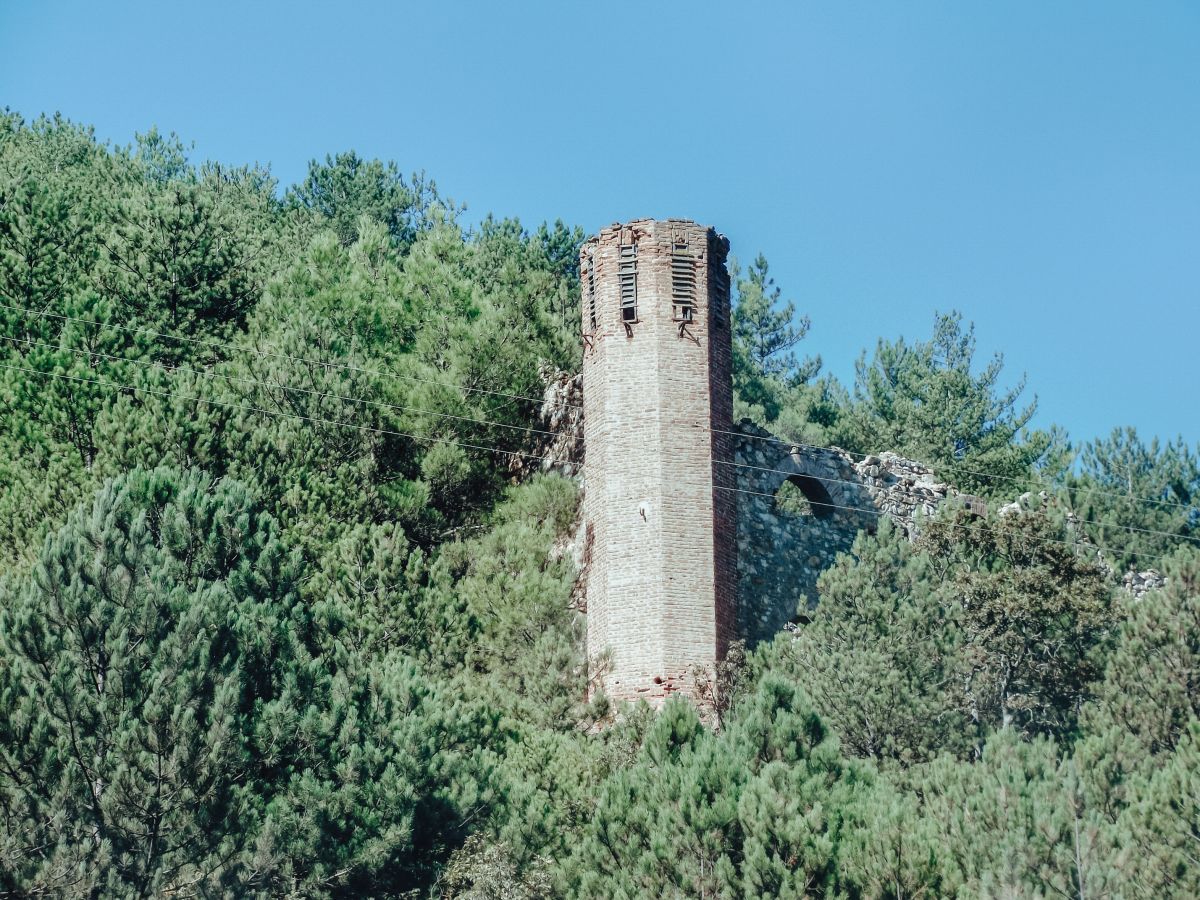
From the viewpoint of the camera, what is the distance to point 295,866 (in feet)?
50.9

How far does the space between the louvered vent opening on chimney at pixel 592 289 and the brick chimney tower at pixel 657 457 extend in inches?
0.8

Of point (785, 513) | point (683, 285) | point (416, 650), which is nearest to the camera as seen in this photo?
point (416, 650)

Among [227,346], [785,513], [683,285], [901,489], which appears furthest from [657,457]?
[227,346]

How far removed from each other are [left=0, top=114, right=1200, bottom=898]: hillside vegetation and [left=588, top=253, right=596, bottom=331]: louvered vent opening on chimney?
2.88 metres

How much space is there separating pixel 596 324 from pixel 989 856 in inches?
365

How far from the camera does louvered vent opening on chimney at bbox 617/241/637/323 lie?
21547 mm

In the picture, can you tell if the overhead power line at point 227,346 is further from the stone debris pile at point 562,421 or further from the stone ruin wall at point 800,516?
the stone ruin wall at point 800,516

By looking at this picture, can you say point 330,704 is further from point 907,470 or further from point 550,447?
point 907,470

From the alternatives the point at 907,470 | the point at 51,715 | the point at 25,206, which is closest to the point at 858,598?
the point at 907,470

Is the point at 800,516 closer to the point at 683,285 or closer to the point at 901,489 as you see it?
the point at 901,489

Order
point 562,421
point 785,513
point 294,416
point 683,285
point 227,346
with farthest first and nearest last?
point 562,421 < point 227,346 < point 294,416 < point 785,513 < point 683,285

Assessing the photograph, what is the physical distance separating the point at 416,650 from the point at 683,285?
5978 mm

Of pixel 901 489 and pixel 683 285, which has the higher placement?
pixel 683 285

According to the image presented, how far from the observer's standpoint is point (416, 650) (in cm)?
2044
